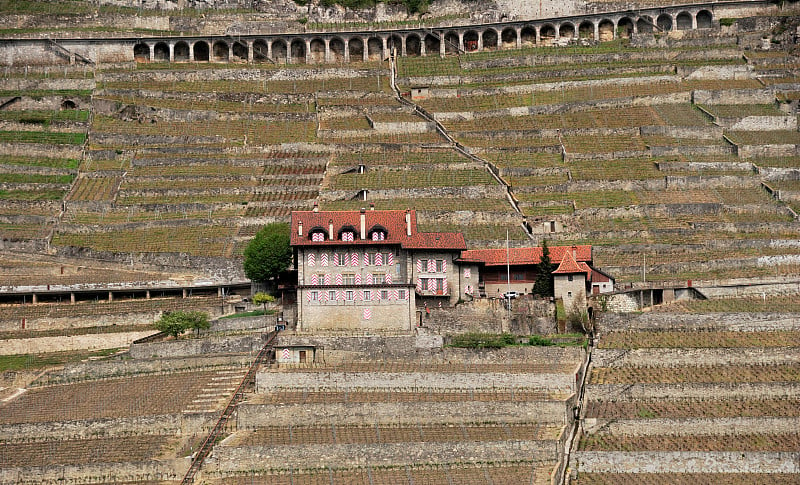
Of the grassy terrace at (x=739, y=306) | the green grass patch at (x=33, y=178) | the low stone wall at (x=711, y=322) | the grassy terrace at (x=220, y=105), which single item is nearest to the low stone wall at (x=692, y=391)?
the low stone wall at (x=711, y=322)

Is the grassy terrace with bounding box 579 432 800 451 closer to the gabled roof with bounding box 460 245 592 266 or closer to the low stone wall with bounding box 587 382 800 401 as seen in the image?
the low stone wall with bounding box 587 382 800 401

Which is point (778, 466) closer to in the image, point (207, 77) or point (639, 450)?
point (639, 450)

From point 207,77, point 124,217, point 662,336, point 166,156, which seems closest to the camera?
point 662,336

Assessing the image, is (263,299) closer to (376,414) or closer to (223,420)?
(223,420)

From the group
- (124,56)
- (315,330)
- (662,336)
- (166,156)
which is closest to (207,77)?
(124,56)

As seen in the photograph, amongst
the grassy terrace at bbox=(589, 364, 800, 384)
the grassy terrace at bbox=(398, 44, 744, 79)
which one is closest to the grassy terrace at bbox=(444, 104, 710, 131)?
the grassy terrace at bbox=(398, 44, 744, 79)
